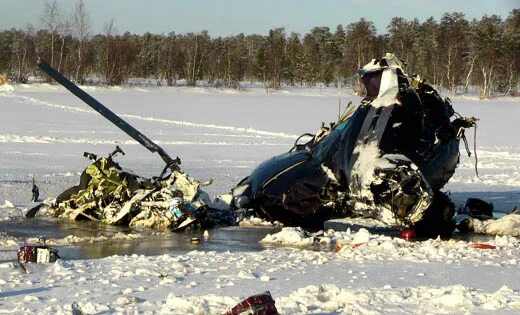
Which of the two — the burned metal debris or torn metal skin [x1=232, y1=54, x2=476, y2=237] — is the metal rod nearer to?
the burned metal debris

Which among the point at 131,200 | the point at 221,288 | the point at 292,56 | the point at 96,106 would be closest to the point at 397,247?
the point at 221,288

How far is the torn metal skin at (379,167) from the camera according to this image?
9477 mm

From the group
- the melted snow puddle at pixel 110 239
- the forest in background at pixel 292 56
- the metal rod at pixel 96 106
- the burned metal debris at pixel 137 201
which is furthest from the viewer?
the forest in background at pixel 292 56

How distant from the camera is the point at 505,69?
90.6 metres

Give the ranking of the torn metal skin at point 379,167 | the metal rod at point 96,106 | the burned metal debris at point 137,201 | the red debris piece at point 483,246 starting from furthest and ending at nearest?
the metal rod at point 96,106 < the burned metal debris at point 137,201 < the torn metal skin at point 379,167 < the red debris piece at point 483,246

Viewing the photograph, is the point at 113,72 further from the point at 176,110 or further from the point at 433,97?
the point at 433,97

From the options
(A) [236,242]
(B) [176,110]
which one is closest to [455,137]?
(A) [236,242]

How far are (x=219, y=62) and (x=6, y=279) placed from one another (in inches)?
3707

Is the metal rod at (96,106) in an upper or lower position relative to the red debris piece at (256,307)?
upper

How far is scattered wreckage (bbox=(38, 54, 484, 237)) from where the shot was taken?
31.5ft

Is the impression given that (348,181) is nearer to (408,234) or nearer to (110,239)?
(408,234)

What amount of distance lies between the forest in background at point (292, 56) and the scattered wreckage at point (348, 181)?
67896 millimetres

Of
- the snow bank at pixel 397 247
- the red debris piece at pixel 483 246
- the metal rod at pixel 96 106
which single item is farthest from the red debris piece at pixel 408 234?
the metal rod at pixel 96 106

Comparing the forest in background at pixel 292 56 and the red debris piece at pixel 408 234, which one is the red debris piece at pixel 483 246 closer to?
the red debris piece at pixel 408 234
